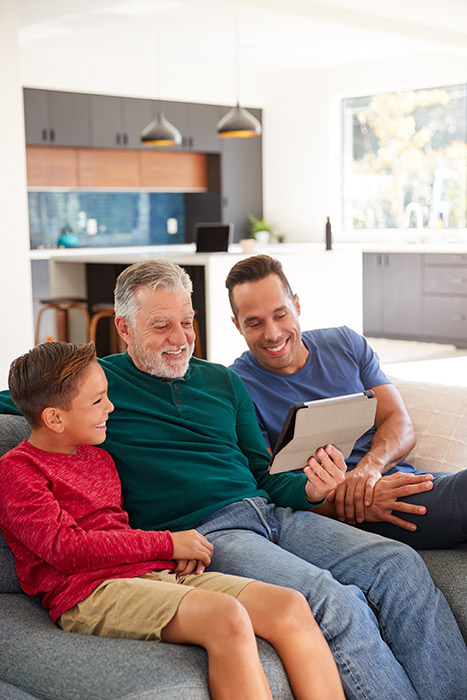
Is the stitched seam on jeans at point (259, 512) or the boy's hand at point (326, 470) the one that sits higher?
the boy's hand at point (326, 470)

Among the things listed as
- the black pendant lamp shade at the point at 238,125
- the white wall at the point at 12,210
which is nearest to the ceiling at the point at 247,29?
the black pendant lamp shade at the point at 238,125

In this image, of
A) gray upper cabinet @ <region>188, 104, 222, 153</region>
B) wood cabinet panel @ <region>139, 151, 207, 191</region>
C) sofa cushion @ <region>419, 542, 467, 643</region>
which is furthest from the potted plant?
sofa cushion @ <region>419, 542, 467, 643</region>

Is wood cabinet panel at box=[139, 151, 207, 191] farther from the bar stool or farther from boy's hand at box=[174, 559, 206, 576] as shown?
boy's hand at box=[174, 559, 206, 576]

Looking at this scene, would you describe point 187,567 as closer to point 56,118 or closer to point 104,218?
point 56,118

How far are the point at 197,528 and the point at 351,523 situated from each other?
458 mm

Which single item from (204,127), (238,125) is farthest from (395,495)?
(204,127)

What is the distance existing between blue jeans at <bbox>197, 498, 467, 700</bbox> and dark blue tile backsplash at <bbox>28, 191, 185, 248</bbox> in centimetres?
690

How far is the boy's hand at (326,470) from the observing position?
75.9 inches

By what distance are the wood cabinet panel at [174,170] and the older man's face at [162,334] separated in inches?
284

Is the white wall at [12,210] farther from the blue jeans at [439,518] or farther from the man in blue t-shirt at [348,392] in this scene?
the blue jeans at [439,518]

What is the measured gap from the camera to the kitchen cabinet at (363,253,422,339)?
8.00 meters

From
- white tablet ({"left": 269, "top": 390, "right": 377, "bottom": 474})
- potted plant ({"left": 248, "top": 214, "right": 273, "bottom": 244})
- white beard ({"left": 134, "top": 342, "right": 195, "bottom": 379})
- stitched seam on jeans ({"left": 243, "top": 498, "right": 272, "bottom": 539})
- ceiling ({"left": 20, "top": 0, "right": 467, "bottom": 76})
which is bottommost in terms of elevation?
stitched seam on jeans ({"left": 243, "top": 498, "right": 272, "bottom": 539})

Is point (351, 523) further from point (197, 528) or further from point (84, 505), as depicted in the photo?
point (84, 505)

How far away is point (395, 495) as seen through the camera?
2.10m
